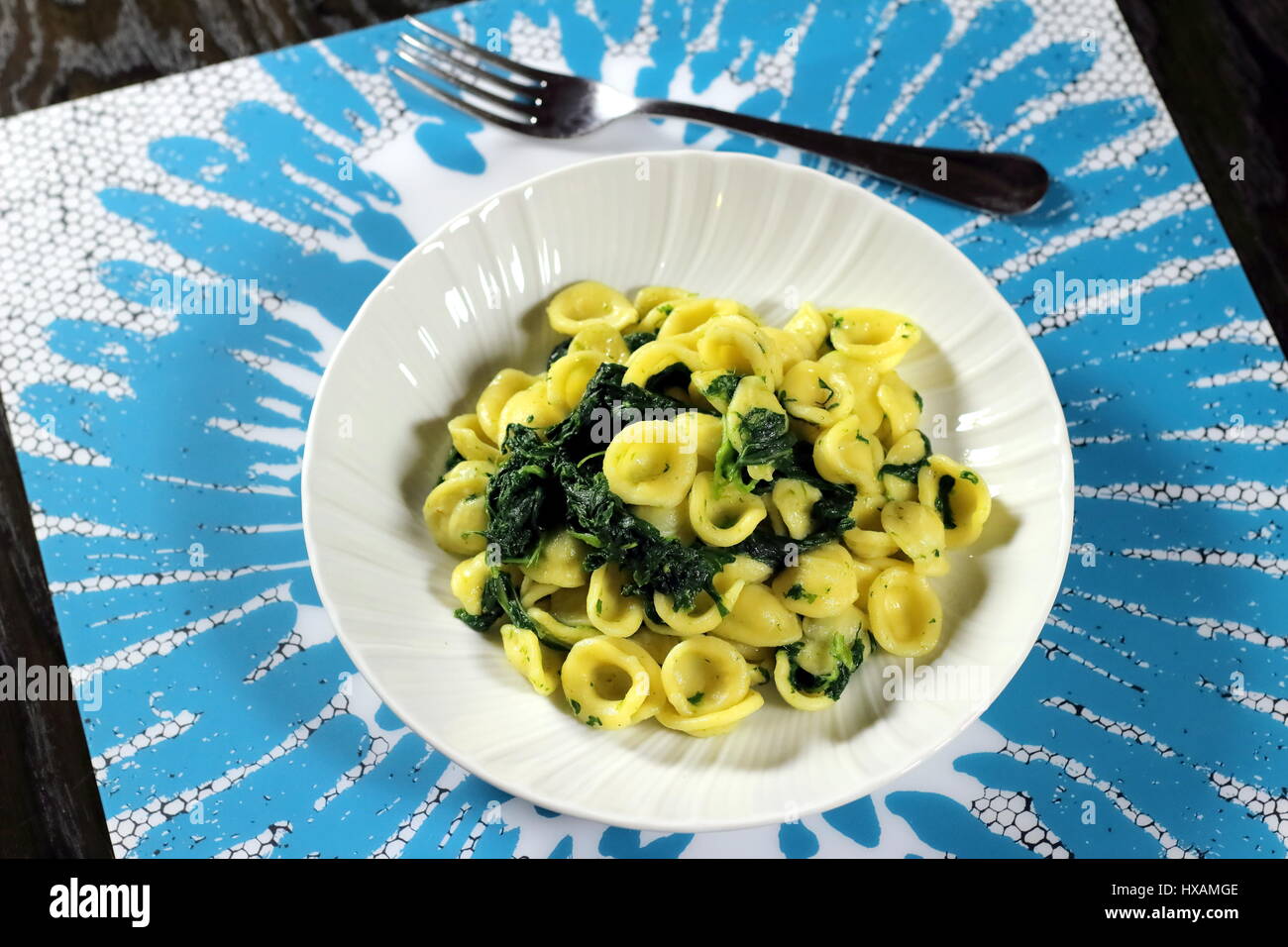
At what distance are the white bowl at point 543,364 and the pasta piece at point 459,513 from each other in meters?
0.05

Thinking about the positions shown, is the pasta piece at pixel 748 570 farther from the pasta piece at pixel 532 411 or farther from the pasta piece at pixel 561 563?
the pasta piece at pixel 532 411

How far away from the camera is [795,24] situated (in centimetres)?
314

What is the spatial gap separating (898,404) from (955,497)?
0.24 m

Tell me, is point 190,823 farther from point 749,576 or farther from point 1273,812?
point 1273,812

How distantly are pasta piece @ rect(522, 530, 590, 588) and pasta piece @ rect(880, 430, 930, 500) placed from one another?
26.8 inches

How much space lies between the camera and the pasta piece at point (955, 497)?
221cm

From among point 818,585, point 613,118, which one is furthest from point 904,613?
point 613,118

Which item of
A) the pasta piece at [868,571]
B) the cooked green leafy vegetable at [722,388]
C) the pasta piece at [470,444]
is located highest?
the cooked green leafy vegetable at [722,388]

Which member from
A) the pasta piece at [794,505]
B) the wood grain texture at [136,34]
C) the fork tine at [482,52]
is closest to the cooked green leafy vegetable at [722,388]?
the pasta piece at [794,505]

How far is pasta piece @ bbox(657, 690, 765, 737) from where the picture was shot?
201 centimetres

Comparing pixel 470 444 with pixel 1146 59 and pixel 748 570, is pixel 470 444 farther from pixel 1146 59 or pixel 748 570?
pixel 1146 59

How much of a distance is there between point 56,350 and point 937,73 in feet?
8.56

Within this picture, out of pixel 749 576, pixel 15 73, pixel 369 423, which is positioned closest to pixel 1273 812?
pixel 749 576

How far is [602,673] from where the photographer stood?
2121 mm
